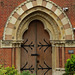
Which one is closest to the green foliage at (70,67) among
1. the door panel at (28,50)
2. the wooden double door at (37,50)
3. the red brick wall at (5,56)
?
the wooden double door at (37,50)

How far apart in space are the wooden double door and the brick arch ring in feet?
3.11

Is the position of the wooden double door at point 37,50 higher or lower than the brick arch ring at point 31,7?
lower

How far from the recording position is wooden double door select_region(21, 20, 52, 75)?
35.2 feet

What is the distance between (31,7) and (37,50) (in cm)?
220

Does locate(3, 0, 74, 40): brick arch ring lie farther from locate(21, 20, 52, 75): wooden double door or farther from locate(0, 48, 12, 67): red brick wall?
locate(21, 20, 52, 75): wooden double door

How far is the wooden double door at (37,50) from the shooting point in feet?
35.2

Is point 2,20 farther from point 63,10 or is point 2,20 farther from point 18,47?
point 63,10

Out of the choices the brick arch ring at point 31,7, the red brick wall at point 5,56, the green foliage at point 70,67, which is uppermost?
the brick arch ring at point 31,7

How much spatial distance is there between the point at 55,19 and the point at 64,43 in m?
1.23

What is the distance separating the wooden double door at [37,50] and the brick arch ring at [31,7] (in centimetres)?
95

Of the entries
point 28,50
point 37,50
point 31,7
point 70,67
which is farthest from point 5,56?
point 70,67

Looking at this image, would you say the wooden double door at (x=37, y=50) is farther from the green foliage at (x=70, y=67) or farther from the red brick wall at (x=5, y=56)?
the green foliage at (x=70, y=67)

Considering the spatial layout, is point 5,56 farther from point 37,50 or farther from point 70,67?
point 70,67

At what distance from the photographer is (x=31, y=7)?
10117 mm
